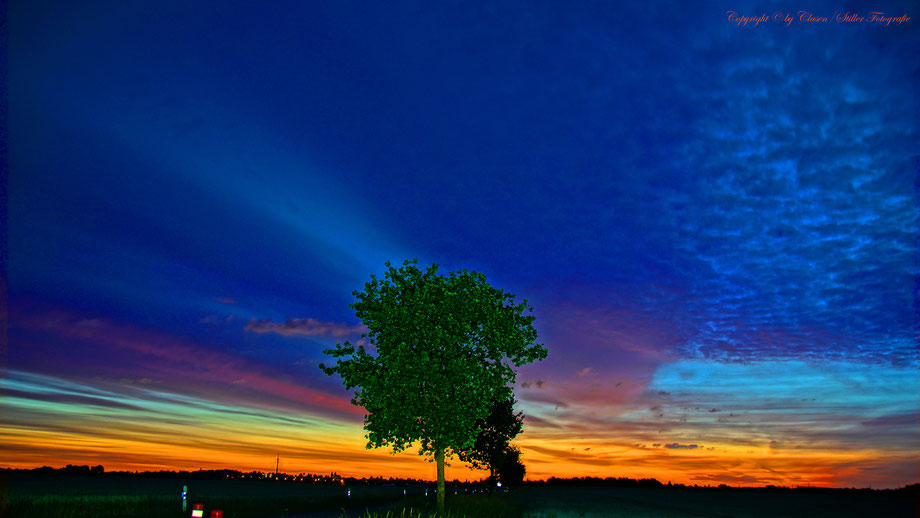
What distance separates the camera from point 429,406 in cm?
3347

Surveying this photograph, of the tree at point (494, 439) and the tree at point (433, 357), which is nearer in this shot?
the tree at point (433, 357)

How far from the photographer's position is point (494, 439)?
63000 mm

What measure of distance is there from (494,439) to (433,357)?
32.1 metres

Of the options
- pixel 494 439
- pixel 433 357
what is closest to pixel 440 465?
pixel 433 357

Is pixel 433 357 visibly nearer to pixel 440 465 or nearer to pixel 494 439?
pixel 440 465

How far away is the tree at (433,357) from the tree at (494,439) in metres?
27.1

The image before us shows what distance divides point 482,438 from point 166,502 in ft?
115

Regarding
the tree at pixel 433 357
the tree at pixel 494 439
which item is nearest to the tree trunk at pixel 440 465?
the tree at pixel 433 357

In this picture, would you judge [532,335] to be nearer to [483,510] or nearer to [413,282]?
[413,282]

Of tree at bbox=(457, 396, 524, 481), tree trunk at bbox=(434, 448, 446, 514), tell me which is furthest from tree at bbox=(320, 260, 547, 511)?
tree at bbox=(457, 396, 524, 481)

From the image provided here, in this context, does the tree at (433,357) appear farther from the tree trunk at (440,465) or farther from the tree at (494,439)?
the tree at (494,439)

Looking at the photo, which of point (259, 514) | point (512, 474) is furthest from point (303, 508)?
point (512, 474)

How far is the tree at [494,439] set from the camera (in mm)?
62178

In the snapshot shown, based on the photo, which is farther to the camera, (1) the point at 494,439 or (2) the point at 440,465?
(1) the point at 494,439
